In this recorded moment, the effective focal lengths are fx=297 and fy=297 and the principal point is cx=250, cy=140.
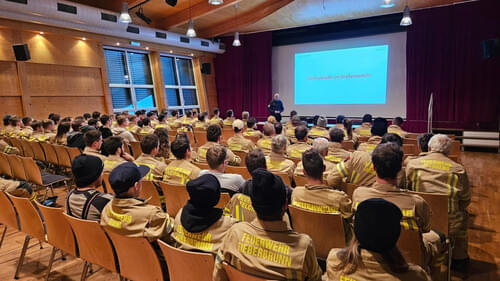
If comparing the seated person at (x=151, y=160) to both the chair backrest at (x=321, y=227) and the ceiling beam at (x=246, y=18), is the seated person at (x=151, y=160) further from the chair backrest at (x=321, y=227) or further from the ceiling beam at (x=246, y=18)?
the ceiling beam at (x=246, y=18)

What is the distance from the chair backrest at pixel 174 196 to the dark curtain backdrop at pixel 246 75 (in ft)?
34.1

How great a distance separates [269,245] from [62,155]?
191 inches

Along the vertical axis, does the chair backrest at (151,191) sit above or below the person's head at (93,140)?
below

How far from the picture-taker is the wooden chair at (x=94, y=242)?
2029mm

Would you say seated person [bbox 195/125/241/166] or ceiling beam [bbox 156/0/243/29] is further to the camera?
ceiling beam [bbox 156/0/243/29]

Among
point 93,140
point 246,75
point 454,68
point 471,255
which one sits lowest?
point 471,255

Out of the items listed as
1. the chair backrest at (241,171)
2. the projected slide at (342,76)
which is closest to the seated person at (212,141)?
the chair backrest at (241,171)

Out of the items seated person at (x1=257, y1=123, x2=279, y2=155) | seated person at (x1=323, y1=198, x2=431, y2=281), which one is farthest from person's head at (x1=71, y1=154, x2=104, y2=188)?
seated person at (x1=257, y1=123, x2=279, y2=155)

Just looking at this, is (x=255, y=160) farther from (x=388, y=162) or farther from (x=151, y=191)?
(x=151, y=191)

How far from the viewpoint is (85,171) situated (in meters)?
2.25

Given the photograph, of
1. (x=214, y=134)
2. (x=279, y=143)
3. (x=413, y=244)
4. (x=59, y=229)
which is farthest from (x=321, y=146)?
(x=59, y=229)

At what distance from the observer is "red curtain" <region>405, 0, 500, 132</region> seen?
852 cm

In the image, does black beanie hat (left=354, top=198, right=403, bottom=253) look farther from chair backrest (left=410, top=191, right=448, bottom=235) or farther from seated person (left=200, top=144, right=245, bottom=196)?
seated person (left=200, top=144, right=245, bottom=196)

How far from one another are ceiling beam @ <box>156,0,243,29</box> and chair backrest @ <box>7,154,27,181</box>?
6965mm
